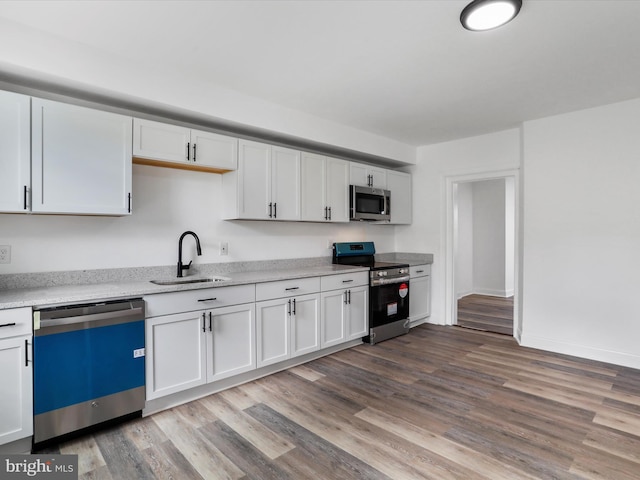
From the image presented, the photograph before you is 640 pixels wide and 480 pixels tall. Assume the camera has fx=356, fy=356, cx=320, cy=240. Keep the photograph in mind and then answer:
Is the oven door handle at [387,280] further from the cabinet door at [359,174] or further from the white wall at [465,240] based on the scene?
the white wall at [465,240]

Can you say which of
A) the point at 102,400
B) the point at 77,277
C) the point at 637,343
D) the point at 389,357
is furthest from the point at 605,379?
the point at 77,277

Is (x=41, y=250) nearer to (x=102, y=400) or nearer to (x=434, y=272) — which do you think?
Answer: (x=102, y=400)

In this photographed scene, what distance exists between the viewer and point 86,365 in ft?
7.20

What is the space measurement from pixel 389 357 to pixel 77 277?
2.87 metres

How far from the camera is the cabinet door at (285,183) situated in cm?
349

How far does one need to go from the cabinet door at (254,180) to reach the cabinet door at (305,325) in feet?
2.94

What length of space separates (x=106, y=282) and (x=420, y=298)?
3663mm

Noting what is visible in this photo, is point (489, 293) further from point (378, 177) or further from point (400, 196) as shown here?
point (378, 177)

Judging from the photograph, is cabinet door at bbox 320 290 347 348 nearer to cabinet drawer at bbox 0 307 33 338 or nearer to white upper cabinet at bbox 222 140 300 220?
white upper cabinet at bbox 222 140 300 220

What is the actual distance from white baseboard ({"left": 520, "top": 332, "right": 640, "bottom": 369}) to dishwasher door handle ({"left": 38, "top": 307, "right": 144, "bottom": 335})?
3935 mm

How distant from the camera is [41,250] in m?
2.50

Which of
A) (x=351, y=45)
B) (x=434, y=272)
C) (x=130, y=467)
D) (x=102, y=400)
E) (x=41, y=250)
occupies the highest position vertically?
(x=351, y=45)

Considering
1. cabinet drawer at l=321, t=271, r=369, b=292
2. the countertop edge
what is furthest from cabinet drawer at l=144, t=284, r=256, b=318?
cabinet drawer at l=321, t=271, r=369, b=292

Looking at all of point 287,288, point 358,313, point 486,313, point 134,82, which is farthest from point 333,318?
point 486,313
